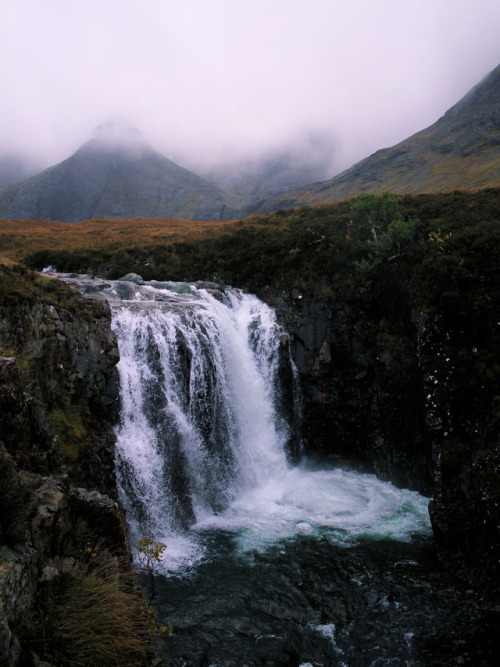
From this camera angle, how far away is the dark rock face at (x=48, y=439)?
535 centimetres

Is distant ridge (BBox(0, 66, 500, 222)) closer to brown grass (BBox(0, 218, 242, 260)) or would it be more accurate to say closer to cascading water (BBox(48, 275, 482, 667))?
brown grass (BBox(0, 218, 242, 260))

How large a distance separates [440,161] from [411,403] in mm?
84183

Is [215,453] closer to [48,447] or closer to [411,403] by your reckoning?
[411,403]

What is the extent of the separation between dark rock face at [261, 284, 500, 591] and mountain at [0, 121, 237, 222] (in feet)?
328

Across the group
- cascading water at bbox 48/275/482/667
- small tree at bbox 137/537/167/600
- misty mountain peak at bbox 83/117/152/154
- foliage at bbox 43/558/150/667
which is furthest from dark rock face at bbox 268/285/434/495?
misty mountain peak at bbox 83/117/152/154

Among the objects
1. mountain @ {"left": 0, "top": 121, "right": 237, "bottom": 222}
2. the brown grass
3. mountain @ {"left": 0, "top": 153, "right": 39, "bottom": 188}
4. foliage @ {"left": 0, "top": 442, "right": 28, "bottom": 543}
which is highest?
mountain @ {"left": 0, "top": 153, "right": 39, "bottom": 188}

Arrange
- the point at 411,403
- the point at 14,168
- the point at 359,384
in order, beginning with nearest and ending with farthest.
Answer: the point at 411,403, the point at 359,384, the point at 14,168

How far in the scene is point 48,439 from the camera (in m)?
8.88

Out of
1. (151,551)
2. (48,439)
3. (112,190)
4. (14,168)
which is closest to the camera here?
(151,551)

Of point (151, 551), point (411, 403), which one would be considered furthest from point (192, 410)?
point (411, 403)

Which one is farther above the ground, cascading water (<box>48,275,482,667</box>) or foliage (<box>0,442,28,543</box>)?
foliage (<box>0,442,28,543</box>)

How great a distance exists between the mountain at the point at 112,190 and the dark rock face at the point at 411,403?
9989 cm

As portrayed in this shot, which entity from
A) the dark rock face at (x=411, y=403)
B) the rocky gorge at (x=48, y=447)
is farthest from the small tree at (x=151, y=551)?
the dark rock face at (x=411, y=403)

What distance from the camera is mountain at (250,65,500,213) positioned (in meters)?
68.2
